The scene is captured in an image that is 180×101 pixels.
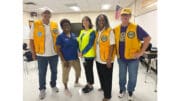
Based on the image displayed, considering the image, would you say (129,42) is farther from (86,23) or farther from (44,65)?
(44,65)

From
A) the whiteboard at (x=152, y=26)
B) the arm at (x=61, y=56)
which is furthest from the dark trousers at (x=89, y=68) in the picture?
the whiteboard at (x=152, y=26)

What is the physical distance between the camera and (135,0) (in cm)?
561

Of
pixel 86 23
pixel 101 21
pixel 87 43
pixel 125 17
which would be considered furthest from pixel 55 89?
pixel 125 17

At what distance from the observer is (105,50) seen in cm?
190

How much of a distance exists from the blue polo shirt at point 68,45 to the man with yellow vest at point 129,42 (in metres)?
0.50

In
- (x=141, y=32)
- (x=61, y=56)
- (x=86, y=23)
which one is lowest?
(x=61, y=56)

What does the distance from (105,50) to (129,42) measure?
0.72ft

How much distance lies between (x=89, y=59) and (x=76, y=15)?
653 centimetres

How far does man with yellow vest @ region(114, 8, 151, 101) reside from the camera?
71.9 inches

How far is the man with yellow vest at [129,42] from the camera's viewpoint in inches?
71.9

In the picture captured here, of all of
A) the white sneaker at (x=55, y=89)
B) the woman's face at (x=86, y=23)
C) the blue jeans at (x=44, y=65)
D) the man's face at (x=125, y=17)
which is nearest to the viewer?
the man's face at (x=125, y=17)

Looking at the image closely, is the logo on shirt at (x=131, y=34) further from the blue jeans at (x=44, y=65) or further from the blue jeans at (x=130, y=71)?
the blue jeans at (x=44, y=65)
